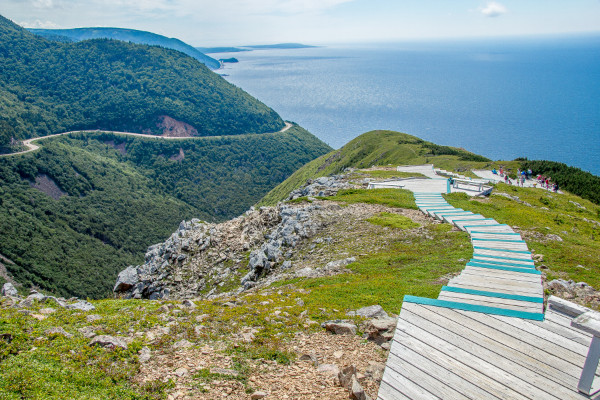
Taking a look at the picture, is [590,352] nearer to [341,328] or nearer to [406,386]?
[406,386]

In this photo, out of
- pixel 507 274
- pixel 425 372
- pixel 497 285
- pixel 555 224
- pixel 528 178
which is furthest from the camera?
pixel 528 178

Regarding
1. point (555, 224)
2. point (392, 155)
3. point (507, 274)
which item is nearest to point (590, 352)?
point (507, 274)

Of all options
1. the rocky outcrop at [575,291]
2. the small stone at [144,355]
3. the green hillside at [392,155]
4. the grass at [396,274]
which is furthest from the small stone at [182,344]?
the green hillside at [392,155]

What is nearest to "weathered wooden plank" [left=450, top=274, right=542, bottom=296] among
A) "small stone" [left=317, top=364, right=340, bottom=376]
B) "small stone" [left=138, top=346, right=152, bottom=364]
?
"small stone" [left=317, top=364, right=340, bottom=376]

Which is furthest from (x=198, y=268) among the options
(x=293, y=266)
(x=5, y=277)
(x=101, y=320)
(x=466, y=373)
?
(x=5, y=277)

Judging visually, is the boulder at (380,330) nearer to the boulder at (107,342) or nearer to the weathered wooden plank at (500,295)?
the weathered wooden plank at (500,295)
